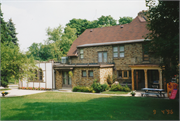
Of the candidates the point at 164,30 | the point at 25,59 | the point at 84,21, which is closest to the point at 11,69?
the point at 25,59

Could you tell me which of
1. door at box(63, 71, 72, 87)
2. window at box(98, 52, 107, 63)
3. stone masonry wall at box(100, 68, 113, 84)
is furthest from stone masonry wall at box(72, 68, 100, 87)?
window at box(98, 52, 107, 63)

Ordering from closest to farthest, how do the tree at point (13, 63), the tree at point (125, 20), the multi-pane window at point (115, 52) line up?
the tree at point (13, 63) → the multi-pane window at point (115, 52) → the tree at point (125, 20)

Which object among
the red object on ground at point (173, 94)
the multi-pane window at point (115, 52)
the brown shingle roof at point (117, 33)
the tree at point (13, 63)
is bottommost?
the red object on ground at point (173, 94)

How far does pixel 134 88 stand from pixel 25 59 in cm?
1290

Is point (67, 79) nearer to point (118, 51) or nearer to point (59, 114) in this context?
point (118, 51)

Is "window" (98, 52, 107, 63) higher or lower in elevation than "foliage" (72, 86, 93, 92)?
higher

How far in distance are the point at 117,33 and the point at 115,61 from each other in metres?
4.62

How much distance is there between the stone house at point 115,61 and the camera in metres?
19.3

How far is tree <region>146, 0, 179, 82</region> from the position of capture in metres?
8.31

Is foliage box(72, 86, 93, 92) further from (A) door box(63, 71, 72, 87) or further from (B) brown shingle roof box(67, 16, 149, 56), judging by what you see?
(B) brown shingle roof box(67, 16, 149, 56)

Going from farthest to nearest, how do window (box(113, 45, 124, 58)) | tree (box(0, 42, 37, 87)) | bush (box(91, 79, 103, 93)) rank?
1. window (box(113, 45, 124, 58))
2. bush (box(91, 79, 103, 93))
3. tree (box(0, 42, 37, 87))

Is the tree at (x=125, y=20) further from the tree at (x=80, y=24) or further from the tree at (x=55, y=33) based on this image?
the tree at (x=55, y=33)

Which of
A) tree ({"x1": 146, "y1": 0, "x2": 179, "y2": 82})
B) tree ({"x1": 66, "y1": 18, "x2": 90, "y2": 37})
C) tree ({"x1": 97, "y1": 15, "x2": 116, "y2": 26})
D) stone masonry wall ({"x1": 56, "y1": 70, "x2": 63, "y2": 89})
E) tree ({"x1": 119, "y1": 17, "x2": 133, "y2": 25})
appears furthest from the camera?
tree ({"x1": 97, "y1": 15, "x2": 116, "y2": 26})

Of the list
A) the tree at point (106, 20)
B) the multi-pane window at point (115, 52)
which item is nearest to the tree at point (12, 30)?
the tree at point (106, 20)
